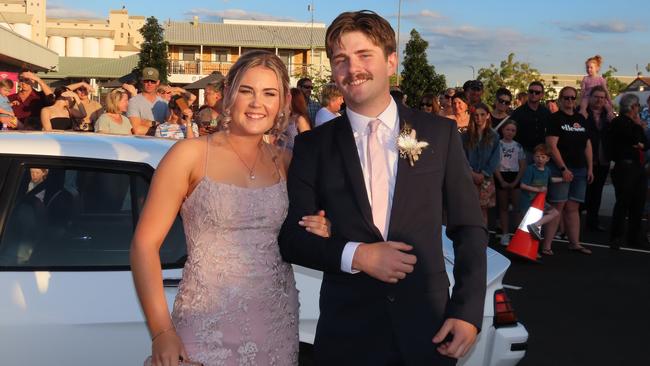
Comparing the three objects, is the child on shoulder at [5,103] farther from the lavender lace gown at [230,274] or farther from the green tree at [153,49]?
the green tree at [153,49]

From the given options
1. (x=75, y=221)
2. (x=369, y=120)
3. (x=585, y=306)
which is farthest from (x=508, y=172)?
(x=369, y=120)

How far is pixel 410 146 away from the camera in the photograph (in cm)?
242

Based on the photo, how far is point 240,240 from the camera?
2.63 meters

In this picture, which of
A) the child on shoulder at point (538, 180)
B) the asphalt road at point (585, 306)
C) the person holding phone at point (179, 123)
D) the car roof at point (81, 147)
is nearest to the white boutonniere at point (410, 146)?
the car roof at point (81, 147)

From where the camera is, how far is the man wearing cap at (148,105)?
944 cm

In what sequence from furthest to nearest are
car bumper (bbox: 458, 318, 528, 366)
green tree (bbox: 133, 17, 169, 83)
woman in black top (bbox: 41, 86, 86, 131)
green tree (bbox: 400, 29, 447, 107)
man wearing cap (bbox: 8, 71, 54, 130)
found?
1. green tree (bbox: 133, 17, 169, 83)
2. green tree (bbox: 400, 29, 447, 107)
3. man wearing cap (bbox: 8, 71, 54, 130)
4. woman in black top (bbox: 41, 86, 86, 131)
5. car bumper (bbox: 458, 318, 528, 366)

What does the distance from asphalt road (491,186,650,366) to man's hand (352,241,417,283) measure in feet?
11.8

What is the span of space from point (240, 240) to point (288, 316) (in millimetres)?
359

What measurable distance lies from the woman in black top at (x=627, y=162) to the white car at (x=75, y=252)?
7473mm

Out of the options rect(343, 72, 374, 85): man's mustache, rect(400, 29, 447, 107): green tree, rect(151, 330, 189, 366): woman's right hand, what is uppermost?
rect(400, 29, 447, 107): green tree

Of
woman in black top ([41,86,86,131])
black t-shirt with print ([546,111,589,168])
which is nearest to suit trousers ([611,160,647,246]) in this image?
black t-shirt with print ([546,111,589,168])

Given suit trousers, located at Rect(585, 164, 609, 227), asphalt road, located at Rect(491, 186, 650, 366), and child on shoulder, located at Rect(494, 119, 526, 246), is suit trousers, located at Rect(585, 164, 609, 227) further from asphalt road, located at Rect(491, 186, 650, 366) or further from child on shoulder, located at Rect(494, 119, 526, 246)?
child on shoulder, located at Rect(494, 119, 526, 246)

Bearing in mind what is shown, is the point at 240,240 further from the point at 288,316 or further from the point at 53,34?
the point at 53,34

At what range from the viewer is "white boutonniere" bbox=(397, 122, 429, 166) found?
7.93 feet
